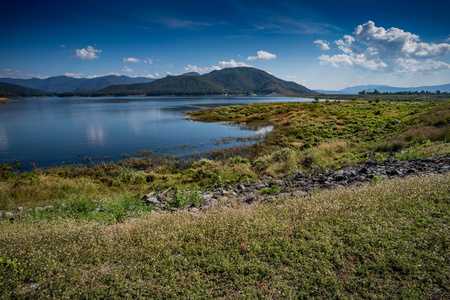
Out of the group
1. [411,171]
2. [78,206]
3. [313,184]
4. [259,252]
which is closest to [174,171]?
[78,206]

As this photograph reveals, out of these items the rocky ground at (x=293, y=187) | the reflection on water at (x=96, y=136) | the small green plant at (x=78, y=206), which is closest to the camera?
the small green plant at (x=78, y=206)

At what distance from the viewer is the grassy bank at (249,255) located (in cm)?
405

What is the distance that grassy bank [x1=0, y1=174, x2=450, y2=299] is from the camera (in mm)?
4055

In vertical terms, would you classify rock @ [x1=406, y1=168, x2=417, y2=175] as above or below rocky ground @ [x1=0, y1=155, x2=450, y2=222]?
above

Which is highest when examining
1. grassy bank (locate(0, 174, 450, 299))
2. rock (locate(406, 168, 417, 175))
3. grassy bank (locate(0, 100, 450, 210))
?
rock (locate(406, 168, 417, 175))

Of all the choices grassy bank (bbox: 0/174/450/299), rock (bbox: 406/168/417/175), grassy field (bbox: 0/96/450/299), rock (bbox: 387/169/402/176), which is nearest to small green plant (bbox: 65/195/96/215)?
grassy field (bbox: 0/96/450/299)

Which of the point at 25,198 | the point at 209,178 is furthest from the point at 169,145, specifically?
the point at 25,198

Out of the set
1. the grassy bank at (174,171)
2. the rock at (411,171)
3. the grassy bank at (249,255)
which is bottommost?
the grassy bank at (174,171)

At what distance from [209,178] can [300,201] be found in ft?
31.8

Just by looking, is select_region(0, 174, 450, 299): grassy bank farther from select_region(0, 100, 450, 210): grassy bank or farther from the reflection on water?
the reflection on water

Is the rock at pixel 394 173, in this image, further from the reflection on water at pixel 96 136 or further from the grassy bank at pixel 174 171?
the reflection on water at pixel 96 136

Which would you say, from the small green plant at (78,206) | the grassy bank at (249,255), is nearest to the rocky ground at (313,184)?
the small green plant at (78,206)

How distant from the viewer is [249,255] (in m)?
4.87

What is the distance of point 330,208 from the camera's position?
6520 millimetres
